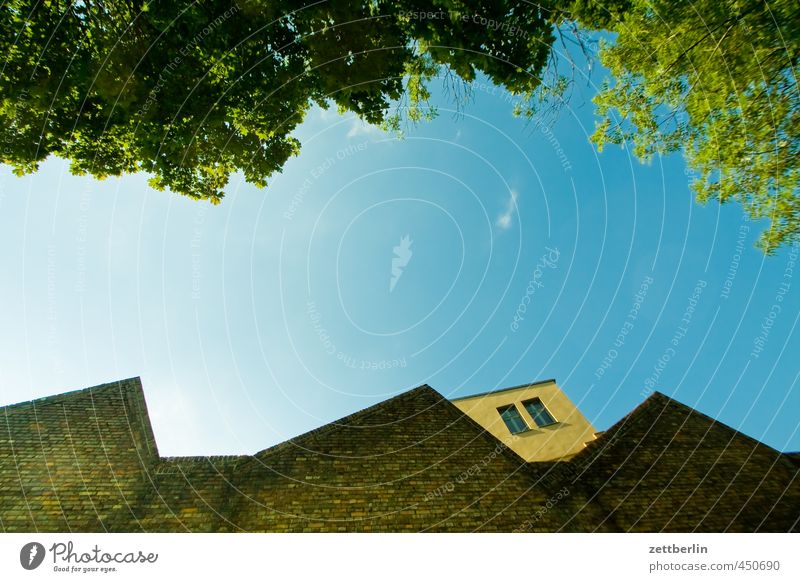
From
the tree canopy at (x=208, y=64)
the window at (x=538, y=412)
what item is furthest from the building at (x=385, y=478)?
the tree canopy at (x=208, y=64)

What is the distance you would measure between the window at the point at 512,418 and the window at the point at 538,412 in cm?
53

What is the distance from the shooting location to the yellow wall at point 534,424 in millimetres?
11922

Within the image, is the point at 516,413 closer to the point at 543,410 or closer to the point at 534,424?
the point at 534,424

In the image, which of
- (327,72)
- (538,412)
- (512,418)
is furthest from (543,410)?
(327,72)

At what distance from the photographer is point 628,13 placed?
7113 mm

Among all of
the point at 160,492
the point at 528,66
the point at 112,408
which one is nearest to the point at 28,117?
the point at 112,408

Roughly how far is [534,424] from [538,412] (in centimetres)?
72

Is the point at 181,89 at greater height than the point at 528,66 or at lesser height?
greater

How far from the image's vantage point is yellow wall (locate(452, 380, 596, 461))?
39.1 feet

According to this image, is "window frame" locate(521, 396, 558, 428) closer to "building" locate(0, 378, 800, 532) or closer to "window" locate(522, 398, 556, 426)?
"window" locate(522, 398, 556, 426)

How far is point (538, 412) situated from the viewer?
1356cm

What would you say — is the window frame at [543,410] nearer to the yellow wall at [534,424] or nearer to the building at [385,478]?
the yellow wall at [534,424]

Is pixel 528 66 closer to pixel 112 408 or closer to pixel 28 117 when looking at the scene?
pixel 28 117

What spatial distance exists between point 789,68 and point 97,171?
55.0 feet
